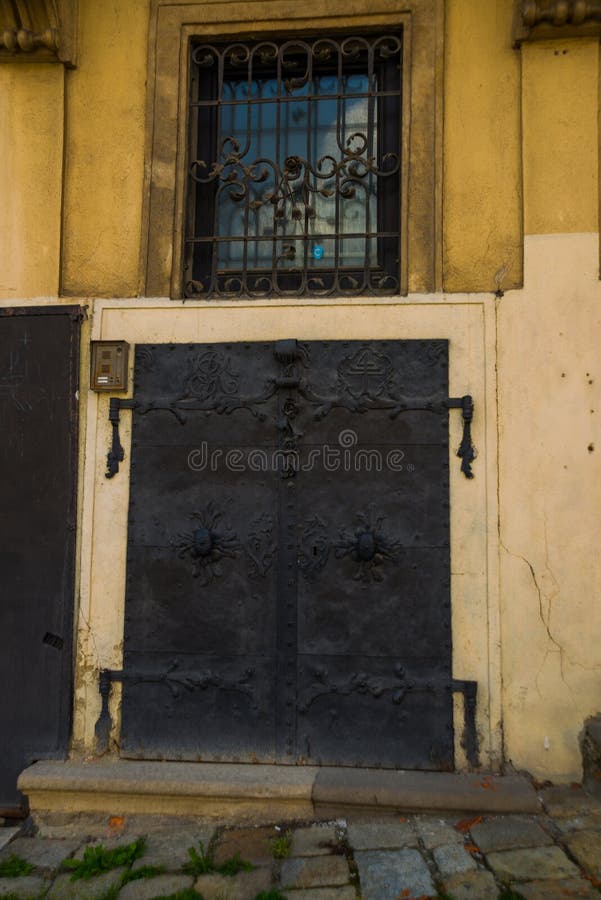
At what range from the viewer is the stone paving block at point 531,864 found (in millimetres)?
3387

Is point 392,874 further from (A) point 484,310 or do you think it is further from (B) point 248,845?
(A) point 484,310

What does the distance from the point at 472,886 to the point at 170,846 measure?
1.46 metres

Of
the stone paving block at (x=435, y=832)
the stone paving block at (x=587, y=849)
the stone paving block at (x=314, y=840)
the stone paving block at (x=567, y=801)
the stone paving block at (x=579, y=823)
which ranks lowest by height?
the stone paving block at (x=314, y=840)

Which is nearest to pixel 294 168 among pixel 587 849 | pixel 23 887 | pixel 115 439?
pixel 115 439

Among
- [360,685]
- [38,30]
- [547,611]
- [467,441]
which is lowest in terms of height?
[360,685]

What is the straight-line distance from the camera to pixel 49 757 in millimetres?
4504

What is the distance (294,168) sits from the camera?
491 centimetres

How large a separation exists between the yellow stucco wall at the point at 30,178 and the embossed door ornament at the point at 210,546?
1.67 m

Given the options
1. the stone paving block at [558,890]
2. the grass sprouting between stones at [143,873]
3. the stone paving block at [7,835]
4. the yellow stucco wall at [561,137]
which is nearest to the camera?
the stone paving block at [558,890]

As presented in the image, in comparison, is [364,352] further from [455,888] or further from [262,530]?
→ [455,888]

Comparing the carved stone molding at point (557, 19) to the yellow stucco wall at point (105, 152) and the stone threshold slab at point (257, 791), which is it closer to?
the yellow stucco wall at point (105, 152)

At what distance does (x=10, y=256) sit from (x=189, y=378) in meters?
1.36

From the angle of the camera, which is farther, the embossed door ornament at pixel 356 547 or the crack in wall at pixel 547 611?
the embossed door ornament at pixel 356 547

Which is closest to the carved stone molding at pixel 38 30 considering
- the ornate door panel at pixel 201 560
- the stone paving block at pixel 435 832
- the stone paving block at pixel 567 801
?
the ornate door panel at pixel 201 560
